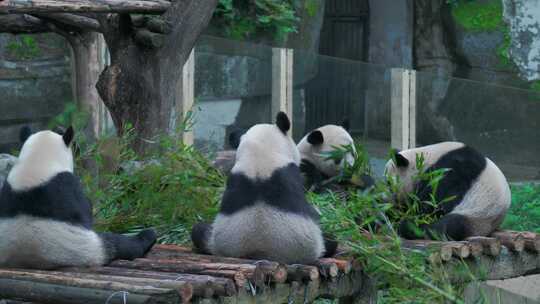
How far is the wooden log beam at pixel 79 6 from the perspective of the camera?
6.16 meters

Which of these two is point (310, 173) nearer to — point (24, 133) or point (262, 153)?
point (262, 153)

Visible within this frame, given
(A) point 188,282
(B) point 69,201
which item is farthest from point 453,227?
(B) point 69,201

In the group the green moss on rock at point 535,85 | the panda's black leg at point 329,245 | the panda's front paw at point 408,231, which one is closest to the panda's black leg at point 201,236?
the panda's black leg at point 329,245

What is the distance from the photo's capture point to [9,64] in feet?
36.0

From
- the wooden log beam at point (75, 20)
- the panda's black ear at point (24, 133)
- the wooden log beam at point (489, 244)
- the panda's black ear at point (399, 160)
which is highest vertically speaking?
the wooden log beam at point (75, 20)

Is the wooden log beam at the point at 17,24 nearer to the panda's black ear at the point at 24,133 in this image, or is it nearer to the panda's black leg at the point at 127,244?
the panda's black ear at the point at 24,133

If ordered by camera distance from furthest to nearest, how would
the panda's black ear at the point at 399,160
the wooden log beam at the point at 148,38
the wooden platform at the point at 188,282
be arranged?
the wooden log beam at the point at 148,38, the panda's black ear at the point at 399,160, the wooden platform at the point at 188,282

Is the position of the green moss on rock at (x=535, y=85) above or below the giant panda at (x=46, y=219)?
below

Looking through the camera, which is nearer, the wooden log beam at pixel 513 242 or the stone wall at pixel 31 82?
the wooden log beam at pixel 513 242

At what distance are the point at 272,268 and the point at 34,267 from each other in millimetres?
1221

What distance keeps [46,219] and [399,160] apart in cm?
235

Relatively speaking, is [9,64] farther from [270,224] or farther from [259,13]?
[270,224]

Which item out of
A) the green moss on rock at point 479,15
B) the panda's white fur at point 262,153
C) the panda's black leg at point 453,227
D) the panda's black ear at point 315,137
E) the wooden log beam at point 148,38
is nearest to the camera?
the panda's white fur at point 262,153

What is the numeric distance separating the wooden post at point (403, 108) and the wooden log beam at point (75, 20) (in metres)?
3.08
